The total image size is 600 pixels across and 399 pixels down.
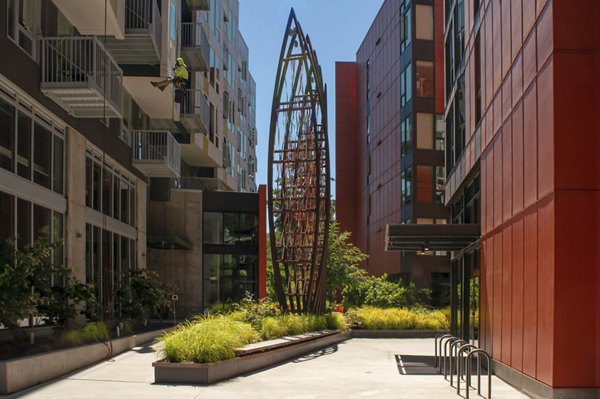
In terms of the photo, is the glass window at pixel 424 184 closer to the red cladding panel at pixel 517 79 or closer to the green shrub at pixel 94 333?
the green shrub at pixel 94 333

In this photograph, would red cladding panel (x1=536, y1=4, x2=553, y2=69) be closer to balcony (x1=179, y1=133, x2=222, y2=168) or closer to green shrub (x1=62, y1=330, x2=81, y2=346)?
green shrub (x1=62, y1=330, x2=81, y2=346)

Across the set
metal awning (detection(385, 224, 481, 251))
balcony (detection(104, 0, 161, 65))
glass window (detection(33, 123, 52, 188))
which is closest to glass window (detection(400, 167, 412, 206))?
metal awning (detection(385, 224, 481, 251))

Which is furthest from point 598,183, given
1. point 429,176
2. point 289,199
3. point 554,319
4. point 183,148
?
point 429,176

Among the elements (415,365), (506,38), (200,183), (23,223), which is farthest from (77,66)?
(200,183)

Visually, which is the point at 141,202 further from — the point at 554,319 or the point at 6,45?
the point at 554,319

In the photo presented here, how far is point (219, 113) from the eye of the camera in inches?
1752

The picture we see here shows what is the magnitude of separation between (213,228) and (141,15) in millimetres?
16396

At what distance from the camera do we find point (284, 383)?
14352mm

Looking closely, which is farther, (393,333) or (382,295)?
(382,295)

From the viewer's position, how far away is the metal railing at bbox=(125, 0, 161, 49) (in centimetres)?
2208

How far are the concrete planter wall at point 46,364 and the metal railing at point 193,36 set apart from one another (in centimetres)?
1728

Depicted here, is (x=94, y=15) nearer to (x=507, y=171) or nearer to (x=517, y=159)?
(x=507, y=171)

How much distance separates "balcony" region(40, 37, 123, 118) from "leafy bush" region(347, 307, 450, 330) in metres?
14.5

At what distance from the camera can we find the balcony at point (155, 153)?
1054 inches
